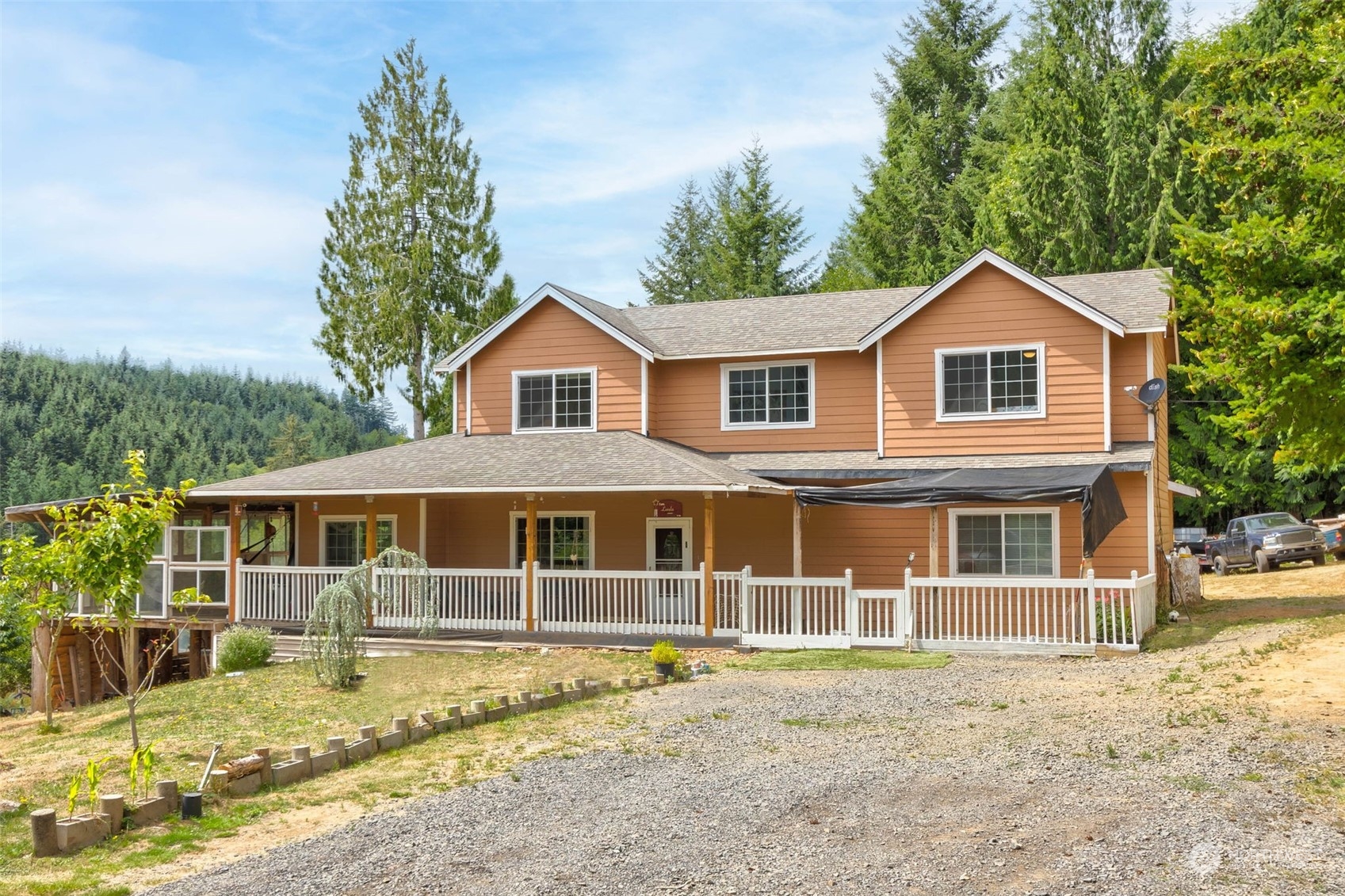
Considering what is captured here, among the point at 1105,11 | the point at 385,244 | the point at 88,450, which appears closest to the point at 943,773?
the point at 385,244

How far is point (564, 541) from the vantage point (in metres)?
23.2

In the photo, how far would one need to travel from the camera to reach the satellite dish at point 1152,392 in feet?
64.0

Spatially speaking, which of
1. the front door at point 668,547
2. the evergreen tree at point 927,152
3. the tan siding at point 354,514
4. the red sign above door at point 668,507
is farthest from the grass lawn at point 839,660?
the evergreen tree at point 927,152

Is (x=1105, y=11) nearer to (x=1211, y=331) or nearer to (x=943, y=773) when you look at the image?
(x=1211, y=331)

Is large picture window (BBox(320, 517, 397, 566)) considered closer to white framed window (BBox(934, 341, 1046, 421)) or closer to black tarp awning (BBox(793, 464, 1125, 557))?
black tarp awning (BBox(793, 464, 1125, 557))

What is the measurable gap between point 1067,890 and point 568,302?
1895 cm

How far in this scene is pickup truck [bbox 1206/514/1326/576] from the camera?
30.0 metres

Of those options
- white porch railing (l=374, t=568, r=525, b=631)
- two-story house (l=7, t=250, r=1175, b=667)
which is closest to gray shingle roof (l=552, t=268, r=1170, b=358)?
two-story house (l=7, t=250, r=1175, b=667)

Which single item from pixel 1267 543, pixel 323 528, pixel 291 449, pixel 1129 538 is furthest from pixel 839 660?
pixel 291 449

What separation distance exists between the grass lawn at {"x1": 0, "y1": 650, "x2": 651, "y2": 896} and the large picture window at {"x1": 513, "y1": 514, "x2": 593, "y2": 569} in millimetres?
4810

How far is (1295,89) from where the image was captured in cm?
1656

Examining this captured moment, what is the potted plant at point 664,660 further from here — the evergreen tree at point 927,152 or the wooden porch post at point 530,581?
the evergreen tree at point 927,152

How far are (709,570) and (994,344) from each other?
7.04 meters

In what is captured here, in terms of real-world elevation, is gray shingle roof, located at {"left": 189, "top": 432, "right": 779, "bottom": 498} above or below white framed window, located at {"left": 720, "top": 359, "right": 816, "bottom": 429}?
below
